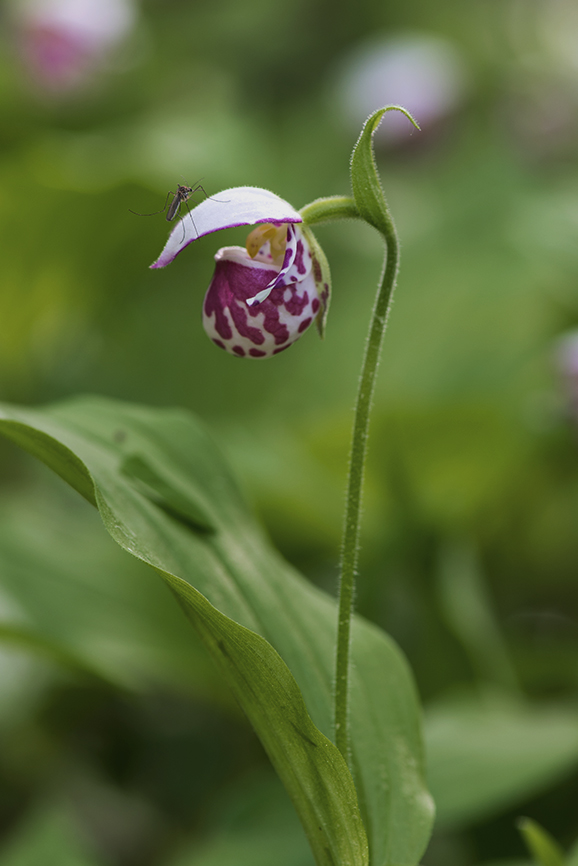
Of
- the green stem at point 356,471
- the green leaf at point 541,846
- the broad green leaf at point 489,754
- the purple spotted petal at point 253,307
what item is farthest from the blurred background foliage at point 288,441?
the purple spotted petal at point 253,307

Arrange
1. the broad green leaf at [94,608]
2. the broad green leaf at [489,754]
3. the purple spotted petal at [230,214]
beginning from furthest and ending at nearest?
the broad green leaf at [94,608] → the broad green leaf at [489,754] → the purple spotted petal at [230,214]

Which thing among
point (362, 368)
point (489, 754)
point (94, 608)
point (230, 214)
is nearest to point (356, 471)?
point (362, 368)

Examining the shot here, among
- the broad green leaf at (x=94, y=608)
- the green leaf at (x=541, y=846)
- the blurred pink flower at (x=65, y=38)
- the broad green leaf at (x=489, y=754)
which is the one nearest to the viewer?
the green leaf at (x=541, y=846)

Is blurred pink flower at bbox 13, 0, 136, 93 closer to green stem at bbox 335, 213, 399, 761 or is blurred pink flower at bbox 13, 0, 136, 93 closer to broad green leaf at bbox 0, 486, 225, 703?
broad green leaf at bbox 0, 486, 225, 703

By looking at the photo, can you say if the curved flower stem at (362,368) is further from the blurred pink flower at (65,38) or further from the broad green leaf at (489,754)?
the blurred pink flower at (65,38)

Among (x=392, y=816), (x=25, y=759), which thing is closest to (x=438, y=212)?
(x=25, y=759)

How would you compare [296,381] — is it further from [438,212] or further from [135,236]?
[438,212]

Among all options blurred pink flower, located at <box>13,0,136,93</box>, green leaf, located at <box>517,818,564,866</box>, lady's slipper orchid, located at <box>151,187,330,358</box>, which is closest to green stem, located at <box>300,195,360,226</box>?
lady's slipper orchid, located at <box>151,187,330,358</box>

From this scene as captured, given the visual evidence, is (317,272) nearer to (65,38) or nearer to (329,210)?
(329,210)
